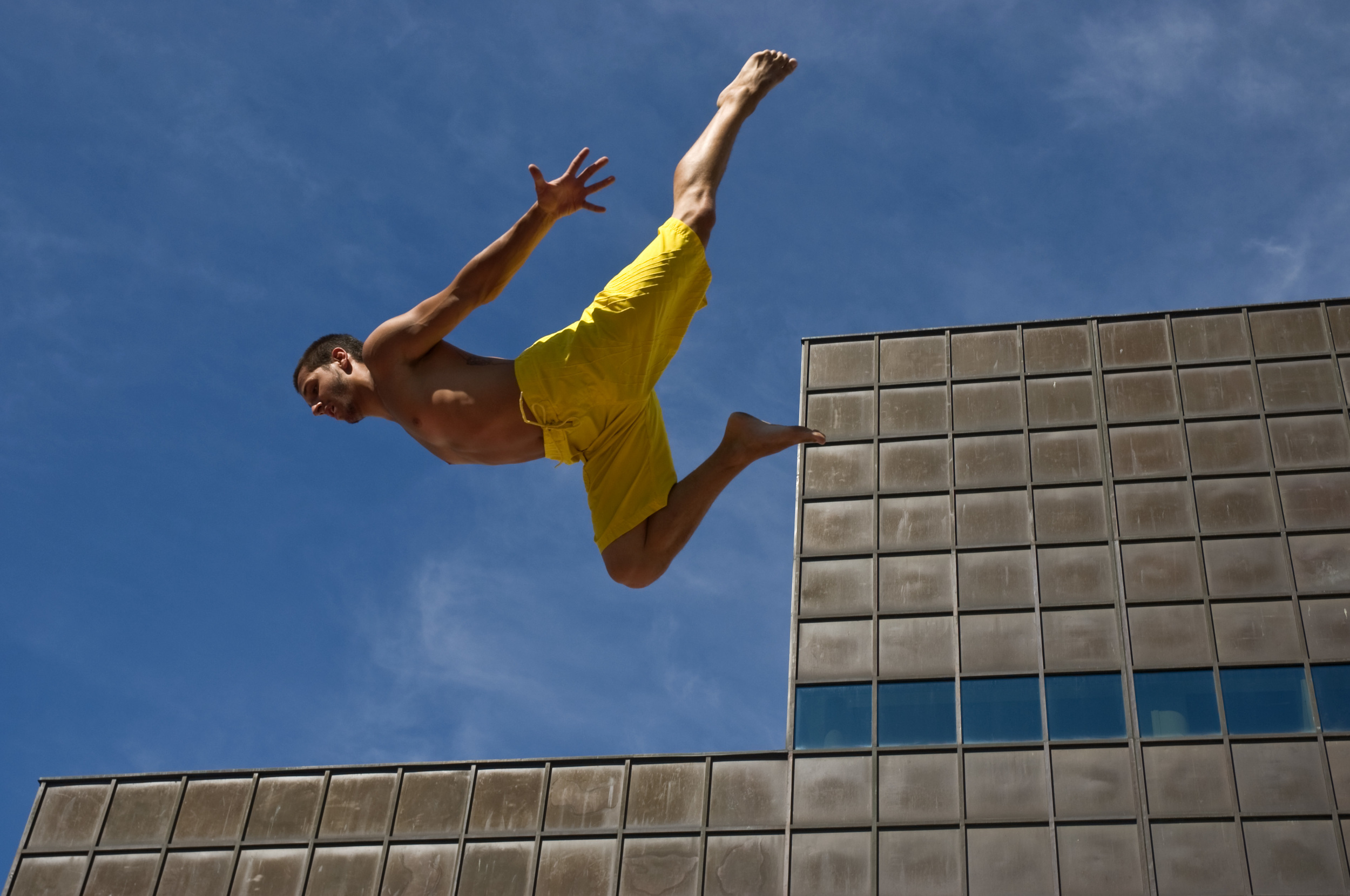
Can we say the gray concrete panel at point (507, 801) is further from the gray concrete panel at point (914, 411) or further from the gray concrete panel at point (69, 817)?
the gray concrete panel at point (914, 411)

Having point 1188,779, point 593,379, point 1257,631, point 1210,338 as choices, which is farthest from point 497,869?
point 593,379

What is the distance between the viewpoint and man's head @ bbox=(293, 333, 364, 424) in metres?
5.55

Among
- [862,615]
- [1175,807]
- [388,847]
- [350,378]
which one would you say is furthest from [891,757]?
[350,378]

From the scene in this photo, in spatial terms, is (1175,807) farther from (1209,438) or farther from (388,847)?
(388,847)

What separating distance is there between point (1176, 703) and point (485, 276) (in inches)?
504

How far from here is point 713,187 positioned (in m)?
5.36

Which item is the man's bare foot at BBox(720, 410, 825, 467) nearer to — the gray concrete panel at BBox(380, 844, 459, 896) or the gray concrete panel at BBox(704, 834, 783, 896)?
the gray concrete panel at BBox(704, 834, 783, 896)

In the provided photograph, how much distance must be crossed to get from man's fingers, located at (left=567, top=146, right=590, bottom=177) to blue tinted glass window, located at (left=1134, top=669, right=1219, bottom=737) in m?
12.4

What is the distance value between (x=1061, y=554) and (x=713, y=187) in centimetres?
1276

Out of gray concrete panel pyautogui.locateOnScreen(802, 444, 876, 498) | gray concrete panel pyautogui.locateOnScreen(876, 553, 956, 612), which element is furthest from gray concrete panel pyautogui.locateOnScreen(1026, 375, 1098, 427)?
gray concrete panel pyautogui.locateOnScreen(876, 553, 956, 612)

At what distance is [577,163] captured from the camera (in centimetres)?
526

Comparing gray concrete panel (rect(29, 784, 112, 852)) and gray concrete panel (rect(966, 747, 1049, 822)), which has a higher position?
gray concrete panel (rect(966, 747, 1049, 822))

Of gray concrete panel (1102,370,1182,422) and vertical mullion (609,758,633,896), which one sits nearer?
vertical mullion (609,758,633,896)

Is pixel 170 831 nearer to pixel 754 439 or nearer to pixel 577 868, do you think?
pixel 577 868
